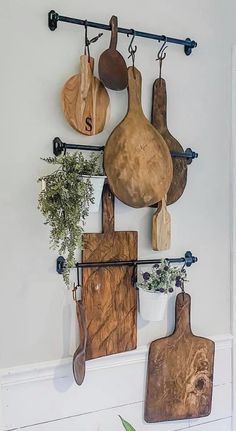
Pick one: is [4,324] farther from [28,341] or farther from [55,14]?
[55,14]

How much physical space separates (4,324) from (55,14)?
1.03 meters

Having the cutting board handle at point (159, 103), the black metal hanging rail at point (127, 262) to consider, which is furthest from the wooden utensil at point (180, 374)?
the cutting board handle at point (159, 103)

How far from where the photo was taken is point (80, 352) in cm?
141

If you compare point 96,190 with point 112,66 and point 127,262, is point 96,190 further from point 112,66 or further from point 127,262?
point 112,66

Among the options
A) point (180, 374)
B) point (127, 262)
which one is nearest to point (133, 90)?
point (127, 262)

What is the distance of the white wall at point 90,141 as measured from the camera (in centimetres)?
136

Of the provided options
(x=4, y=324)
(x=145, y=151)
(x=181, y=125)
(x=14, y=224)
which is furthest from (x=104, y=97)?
(x=4, y=324)

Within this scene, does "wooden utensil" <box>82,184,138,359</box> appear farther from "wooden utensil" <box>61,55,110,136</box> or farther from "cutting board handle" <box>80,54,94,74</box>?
"cutting board handle" <box>80,54,94,74</box>

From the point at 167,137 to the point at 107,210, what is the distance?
1.19ft

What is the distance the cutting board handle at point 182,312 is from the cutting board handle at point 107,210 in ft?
1.30

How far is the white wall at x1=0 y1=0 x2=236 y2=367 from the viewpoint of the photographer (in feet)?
4.47

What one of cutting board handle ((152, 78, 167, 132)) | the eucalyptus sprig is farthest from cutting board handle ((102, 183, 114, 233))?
cutting board handle ((152, 78, 167, 132))

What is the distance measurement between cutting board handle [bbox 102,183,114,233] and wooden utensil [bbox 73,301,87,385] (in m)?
0.28

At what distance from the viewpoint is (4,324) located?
1359 millimetres
